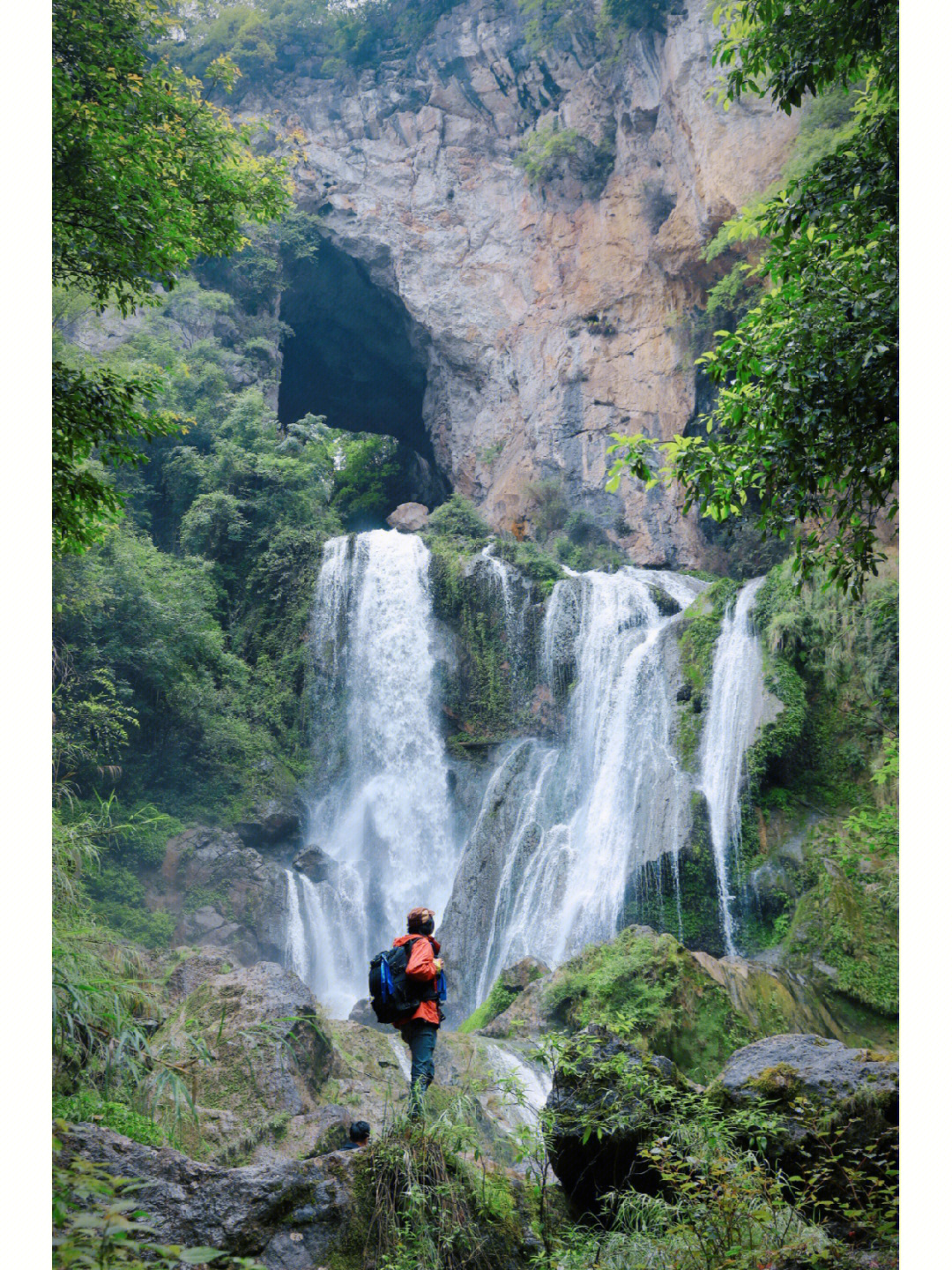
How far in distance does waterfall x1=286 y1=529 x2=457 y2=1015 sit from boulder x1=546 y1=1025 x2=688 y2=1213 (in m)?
9.30

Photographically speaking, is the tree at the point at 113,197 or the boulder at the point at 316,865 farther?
the boulder at the point at 316,865

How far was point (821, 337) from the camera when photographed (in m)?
3.59

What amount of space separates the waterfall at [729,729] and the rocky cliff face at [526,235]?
5.41 metres

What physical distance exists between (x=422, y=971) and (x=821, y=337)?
314 cm

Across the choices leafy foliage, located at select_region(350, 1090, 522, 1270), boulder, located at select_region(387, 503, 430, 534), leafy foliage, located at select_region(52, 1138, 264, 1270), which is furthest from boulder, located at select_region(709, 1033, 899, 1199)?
boulder, located at select_region(387, 503, 430, 534)

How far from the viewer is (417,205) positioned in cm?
2050

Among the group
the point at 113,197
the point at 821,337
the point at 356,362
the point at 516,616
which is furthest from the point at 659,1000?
the point at 356,362

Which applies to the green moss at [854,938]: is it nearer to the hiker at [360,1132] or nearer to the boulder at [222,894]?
the hiker at [360,1132]

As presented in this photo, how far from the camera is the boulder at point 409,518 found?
20256 mm

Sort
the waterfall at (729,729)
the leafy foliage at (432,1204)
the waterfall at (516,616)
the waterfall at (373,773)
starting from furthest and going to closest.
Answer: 1. the waterfall at (516,616)
2. the waterfall at (373,773)
3. the waterfall at (729,729)
4. the leafy foliage at (432,1204)

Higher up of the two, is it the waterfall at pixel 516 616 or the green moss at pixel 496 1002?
the waterfall at pixel 516 616

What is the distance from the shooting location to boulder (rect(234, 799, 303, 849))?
13.8m

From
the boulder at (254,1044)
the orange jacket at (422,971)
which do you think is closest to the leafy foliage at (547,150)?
the boulder at (254,1044)
